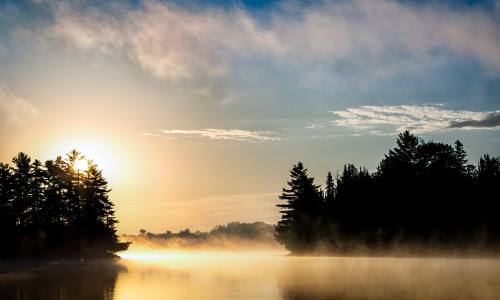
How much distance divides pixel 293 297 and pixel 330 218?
8846cm

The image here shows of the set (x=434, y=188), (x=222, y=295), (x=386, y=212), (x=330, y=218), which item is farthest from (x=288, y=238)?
(x=222, y=295)

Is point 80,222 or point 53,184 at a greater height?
point 53,184

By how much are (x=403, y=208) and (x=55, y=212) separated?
60.5m

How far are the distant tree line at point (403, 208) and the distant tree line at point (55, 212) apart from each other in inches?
1662

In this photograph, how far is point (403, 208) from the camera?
102125mm

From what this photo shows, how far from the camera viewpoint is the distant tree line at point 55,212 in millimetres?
87438

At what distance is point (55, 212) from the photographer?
94000 millimetres

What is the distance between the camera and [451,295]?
29.5m

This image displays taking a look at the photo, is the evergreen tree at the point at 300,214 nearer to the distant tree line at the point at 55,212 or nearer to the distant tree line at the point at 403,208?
the distant tree line at the point at 403,208

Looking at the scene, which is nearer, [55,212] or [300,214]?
[55,212]

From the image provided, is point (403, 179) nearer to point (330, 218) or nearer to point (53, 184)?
point (330, 218)

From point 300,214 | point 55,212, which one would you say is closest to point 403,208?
point 300,214

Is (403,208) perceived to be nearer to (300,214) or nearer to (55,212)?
(300,214)

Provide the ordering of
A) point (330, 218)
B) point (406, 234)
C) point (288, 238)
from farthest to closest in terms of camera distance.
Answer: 1. point (288, 238)
2. point (330, 218)
3. point (406, 234)
